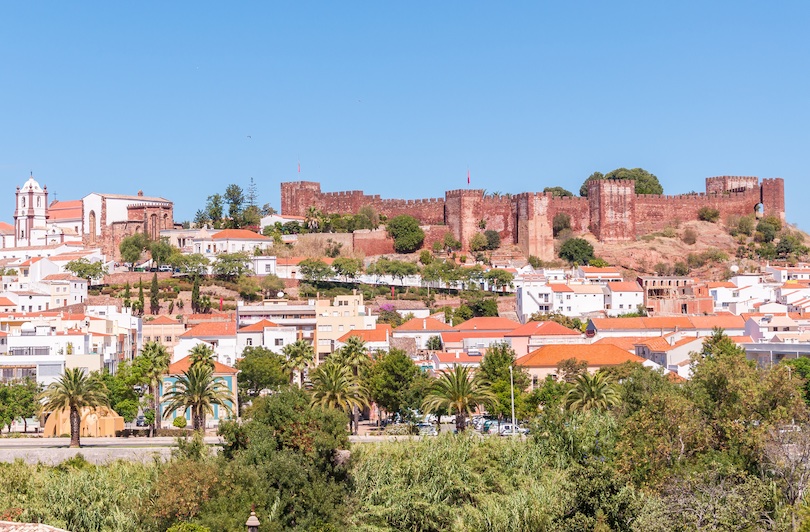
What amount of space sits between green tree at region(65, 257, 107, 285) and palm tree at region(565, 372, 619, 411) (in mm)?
49671

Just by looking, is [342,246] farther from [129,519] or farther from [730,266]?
[129,519]

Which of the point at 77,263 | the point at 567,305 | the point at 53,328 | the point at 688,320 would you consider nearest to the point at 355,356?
the point at 53,328

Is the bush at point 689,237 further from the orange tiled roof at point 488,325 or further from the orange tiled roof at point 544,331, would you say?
the orange tiled roof at point 544,331

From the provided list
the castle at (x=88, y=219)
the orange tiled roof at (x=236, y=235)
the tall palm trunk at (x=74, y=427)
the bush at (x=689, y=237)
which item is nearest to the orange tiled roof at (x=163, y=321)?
the orange tiled roof at (x=236, y=235)

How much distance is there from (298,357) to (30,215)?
54484mm

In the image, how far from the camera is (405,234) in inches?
3755

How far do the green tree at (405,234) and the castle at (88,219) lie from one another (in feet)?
55.9

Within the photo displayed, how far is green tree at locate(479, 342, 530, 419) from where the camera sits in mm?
47406

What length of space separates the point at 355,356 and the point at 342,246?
44.9 m

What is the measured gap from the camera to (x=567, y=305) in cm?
7681

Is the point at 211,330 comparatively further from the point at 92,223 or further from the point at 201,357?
the point at 92,223

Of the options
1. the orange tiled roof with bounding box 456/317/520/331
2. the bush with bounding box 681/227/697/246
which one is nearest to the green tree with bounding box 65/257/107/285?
the orange tiled roof with bounding box 456/317/520/331

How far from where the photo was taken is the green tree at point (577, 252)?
92.6 m

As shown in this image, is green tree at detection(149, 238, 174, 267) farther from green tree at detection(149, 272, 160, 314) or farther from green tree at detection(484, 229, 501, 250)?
green tree at detection(484, 229, 501, 250)
